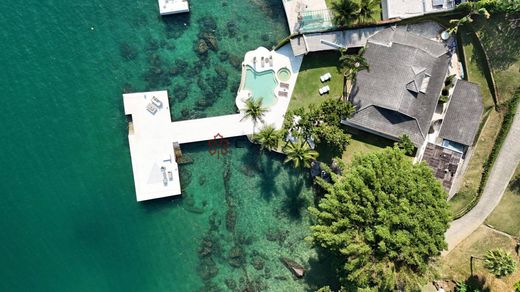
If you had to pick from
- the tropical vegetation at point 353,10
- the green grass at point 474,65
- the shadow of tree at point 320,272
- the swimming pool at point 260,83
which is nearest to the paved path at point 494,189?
the green grass at point 474,65

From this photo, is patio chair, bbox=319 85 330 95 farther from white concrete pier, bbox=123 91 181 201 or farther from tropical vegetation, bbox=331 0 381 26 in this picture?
white concrete pier, bbox=123 91 181 201

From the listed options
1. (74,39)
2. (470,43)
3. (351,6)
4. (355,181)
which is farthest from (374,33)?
(74,39)

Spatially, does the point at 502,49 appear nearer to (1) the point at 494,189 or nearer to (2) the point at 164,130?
(1) the point at 494,189

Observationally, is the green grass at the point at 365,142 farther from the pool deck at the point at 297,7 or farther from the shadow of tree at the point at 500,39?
the shadow of tree at the point at 500,39

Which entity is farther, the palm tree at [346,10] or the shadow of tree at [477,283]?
the shadow of tree at [477,283]

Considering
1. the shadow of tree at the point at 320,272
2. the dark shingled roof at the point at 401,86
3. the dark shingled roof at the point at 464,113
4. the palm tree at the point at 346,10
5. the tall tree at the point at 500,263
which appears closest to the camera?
the tall tree at the point at 500,263


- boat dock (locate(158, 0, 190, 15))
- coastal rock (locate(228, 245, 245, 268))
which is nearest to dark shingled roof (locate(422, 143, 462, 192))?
coastal rock (locate(228, 245, 245, 268))
